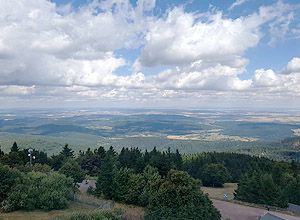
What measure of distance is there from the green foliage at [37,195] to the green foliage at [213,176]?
50.5 meters

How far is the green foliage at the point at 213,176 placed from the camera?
9081 cm

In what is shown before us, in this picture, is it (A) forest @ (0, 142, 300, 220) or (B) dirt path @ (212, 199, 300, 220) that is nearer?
(A) forest @ (0, 142, 300, 220)

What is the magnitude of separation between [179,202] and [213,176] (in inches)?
2020

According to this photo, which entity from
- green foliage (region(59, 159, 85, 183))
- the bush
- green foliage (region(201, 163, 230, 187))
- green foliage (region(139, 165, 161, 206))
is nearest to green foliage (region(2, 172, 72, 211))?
green foliage (region(139, 165, 161, 206))

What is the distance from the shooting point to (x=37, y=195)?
145ft

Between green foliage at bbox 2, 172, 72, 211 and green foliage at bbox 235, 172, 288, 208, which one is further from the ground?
green foliage at bbox 2, 172, 72, 211

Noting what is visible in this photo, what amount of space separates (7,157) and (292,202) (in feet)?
176

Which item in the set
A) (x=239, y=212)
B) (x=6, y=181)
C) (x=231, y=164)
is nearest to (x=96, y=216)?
(x=6, y=181)

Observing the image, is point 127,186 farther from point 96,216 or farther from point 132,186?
point 96,216

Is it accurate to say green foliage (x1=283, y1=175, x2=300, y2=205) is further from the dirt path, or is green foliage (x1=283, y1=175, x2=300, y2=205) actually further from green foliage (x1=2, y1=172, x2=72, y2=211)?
green foliage (x1=2, y1=172, x2=72, y2=211)

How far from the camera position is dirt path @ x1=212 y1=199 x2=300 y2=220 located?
50156mm

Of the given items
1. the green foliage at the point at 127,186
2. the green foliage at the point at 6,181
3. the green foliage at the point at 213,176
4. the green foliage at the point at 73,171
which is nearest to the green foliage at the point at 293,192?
the green foliage at the point at 213,176

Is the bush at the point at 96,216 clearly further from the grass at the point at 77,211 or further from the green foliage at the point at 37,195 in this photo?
the green foliage at the point at 37,195

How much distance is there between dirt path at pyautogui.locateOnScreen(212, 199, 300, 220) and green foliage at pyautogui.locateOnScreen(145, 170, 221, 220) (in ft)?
27.1
